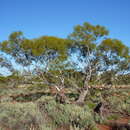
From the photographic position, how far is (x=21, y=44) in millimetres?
14875

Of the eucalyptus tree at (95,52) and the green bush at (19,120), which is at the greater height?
the eucalyptus tree at (95,52)

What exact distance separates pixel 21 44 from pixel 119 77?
26.6 feet

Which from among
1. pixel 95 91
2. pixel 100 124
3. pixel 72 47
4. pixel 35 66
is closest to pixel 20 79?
pixel 35 66

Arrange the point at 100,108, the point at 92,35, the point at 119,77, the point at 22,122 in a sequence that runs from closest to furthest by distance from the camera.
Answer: the point at 22,122 → the point at 100,108 → the point at 92,35 → the point at 119,77

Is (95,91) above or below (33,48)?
below

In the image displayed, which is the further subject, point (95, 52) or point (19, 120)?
point (95, 52)

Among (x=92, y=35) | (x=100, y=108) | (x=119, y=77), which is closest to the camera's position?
(x=100, y=108)

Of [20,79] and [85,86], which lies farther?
[20,79]

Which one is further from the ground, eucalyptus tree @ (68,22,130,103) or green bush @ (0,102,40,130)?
eucalyptus tree @ (68,22,130,103)

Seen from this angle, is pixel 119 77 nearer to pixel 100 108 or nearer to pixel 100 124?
pixel 100 108

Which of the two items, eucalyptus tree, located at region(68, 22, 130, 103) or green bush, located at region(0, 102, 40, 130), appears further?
eucalyptus tree, located at region(68, 22, 130, 103)

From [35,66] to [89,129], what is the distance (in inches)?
350

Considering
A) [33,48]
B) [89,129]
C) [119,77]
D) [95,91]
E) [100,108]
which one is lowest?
[89,129]

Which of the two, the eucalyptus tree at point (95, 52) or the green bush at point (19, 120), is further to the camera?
the eucalyptus tree at point (95, 52)
